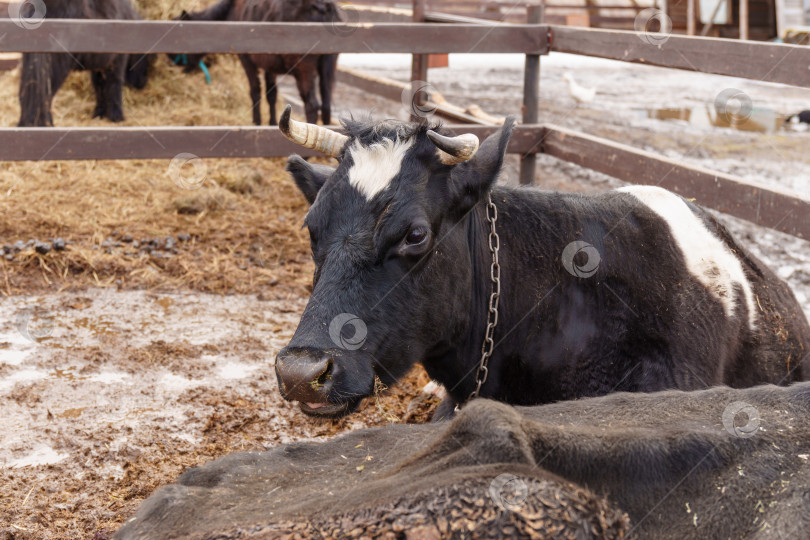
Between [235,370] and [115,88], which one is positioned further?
[115,88]

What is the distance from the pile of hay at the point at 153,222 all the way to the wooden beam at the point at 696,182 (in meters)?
2.28

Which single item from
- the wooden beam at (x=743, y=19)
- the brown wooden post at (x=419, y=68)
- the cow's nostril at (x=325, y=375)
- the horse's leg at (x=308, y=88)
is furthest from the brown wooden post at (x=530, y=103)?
the wooden beam at (x=743, y=19)

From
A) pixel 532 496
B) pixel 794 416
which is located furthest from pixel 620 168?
pixel 532 496

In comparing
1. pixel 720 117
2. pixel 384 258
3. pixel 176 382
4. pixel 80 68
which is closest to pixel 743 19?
pixel 720 117

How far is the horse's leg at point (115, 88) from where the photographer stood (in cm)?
1026

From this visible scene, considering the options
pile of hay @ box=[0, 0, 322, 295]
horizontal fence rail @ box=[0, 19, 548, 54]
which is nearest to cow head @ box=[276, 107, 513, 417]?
pile of hay @ box=[0, 0, 322, 295]

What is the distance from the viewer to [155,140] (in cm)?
580

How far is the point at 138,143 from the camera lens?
19.0ft

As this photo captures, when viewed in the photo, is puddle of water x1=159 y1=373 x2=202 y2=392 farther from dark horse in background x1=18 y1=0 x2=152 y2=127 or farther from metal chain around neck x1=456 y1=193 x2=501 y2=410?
dark horse in background x1=18 y1=0 x2=152 y2=127

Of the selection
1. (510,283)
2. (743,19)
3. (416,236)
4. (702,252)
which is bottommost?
(510,283)

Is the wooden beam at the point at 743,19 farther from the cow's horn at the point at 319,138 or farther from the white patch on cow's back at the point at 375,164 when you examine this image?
the white patch on cow's back at the point at 375,164

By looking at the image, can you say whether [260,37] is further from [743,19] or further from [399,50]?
[743,19]

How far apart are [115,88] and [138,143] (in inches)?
197

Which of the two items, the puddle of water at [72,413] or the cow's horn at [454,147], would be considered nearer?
the cow's horn at [454,147]
